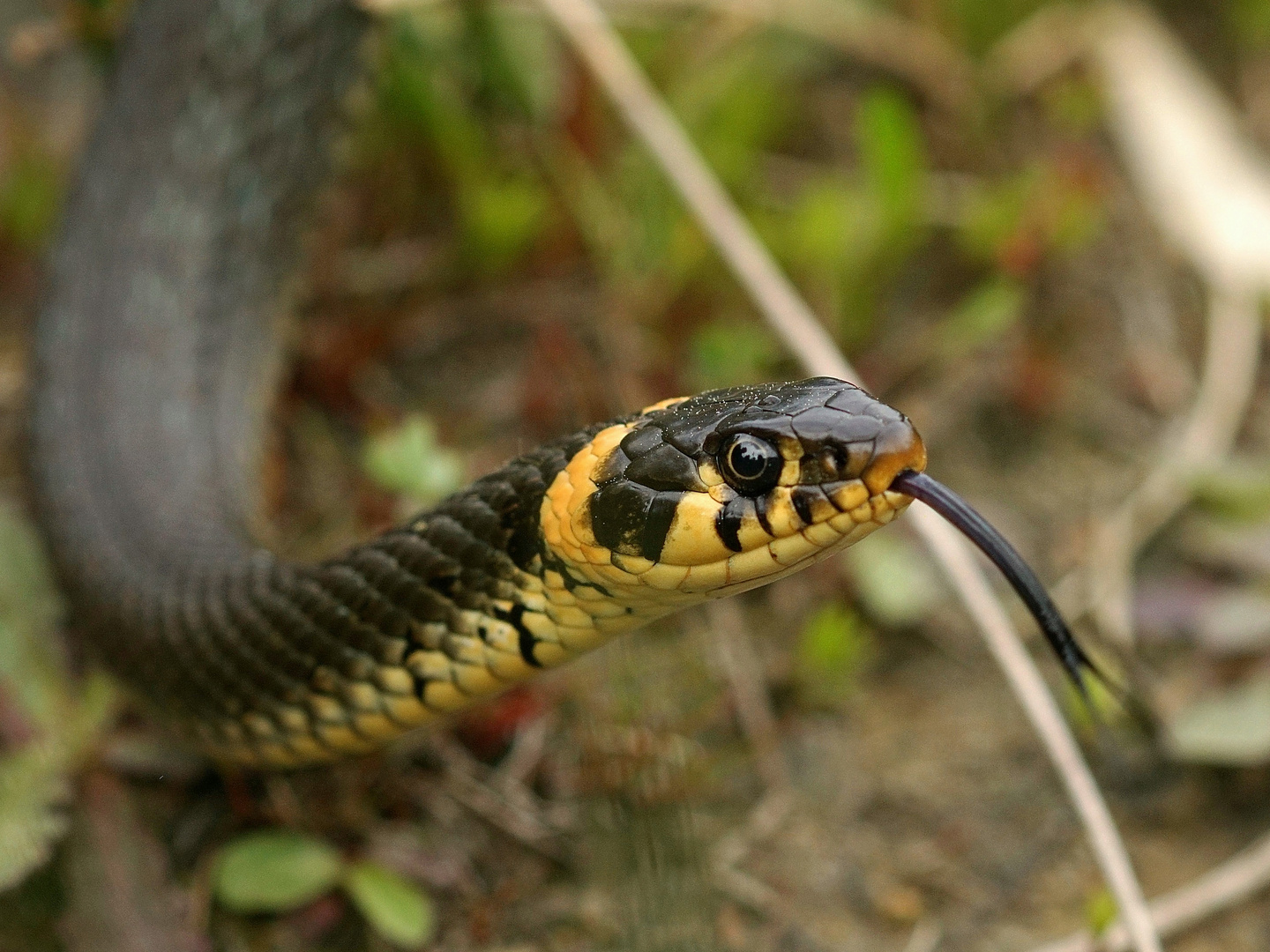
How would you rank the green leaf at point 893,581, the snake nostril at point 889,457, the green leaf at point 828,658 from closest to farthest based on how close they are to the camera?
the snake nostril at point 889,457 → the green leaf at point 828,658 → the green leaf at point 893,581

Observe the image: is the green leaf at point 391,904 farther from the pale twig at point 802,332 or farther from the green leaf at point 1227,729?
the green leaf at point 1227,729

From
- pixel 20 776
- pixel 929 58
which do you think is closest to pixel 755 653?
pixel 20 776

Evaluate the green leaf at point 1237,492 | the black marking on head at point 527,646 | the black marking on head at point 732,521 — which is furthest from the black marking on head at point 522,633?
the green leaf at point 1237,492

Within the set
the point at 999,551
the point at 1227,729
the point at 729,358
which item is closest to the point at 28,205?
the point at 729,358

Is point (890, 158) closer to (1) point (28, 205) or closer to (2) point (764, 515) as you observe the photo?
(2) point (764, 515)

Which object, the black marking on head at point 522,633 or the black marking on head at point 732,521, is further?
the black marking on head at point 522,633

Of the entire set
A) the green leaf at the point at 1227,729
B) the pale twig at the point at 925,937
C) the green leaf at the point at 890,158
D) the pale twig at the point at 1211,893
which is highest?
the green leaf at the point at 890,158

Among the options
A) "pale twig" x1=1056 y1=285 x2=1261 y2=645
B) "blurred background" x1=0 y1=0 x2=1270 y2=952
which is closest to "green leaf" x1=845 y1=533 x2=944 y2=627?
"blurred background" x1=0 y1=0 x2=1270 y2=952
